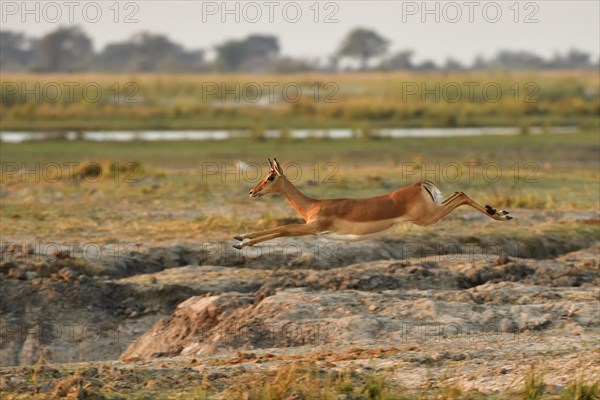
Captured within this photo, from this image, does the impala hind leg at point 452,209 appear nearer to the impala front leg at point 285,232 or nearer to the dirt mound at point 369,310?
the impala front leg at point 285,232

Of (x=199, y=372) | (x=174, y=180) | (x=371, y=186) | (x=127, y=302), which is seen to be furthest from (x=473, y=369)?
(x=174, y=180)

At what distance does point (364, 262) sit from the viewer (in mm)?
14766

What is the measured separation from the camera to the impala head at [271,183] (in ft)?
26.9

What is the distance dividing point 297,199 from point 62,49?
94.5m

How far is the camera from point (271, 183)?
831 cm

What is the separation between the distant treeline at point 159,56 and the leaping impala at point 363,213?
291ft

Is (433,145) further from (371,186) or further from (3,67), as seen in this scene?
(3,67)

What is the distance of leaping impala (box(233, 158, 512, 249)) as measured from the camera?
7852mm

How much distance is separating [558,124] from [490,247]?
1000 inches

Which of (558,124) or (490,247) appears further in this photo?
(558,124)

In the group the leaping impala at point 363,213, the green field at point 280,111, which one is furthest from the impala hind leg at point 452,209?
the green field at point 280,111

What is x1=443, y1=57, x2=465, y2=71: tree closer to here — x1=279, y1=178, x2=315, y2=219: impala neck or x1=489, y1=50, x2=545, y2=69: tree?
x1=489, y1=50, x2=545, y2=69: tree

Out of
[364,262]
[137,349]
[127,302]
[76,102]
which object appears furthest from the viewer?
[76,102]

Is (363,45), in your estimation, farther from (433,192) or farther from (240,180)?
(433,192)
